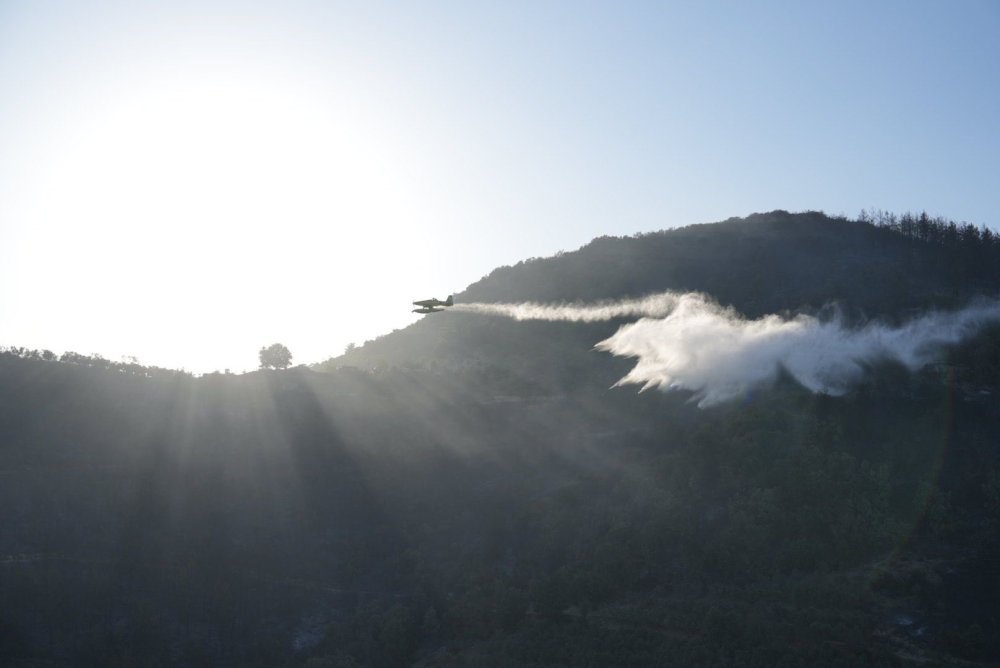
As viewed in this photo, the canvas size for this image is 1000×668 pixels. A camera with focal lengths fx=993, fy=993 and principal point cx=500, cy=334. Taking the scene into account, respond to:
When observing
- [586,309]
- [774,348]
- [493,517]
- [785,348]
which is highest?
[586,309]

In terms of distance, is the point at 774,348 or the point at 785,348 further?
the point at 774,348

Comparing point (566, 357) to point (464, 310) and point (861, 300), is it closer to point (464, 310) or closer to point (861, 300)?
point (464, 310)

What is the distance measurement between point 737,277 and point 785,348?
33147 mm

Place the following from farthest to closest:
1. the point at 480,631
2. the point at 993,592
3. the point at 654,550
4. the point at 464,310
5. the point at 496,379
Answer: the point at 464,310, the point at 496,379, the point at 654,550, the point at 480,631, the point at 993,592

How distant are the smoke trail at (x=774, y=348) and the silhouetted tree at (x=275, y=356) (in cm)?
4224

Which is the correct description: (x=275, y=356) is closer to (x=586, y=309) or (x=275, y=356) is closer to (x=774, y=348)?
(x=586, y=309)

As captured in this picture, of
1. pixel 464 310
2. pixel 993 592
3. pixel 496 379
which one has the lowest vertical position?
pixel 993 592

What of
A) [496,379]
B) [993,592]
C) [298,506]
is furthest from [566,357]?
[993,592]

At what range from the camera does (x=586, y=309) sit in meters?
109

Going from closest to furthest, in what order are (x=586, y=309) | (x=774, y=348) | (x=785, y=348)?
(x=785, y=348) < (x=774, y=348) < (x=586, y=309)

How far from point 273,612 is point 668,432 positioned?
103 ft

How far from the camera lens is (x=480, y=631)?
5516 cm

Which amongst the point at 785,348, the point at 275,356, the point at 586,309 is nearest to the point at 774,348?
the point at 785,348

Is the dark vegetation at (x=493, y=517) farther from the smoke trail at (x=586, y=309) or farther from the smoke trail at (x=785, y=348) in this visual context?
the smoke trail at (x=586, y=309)
